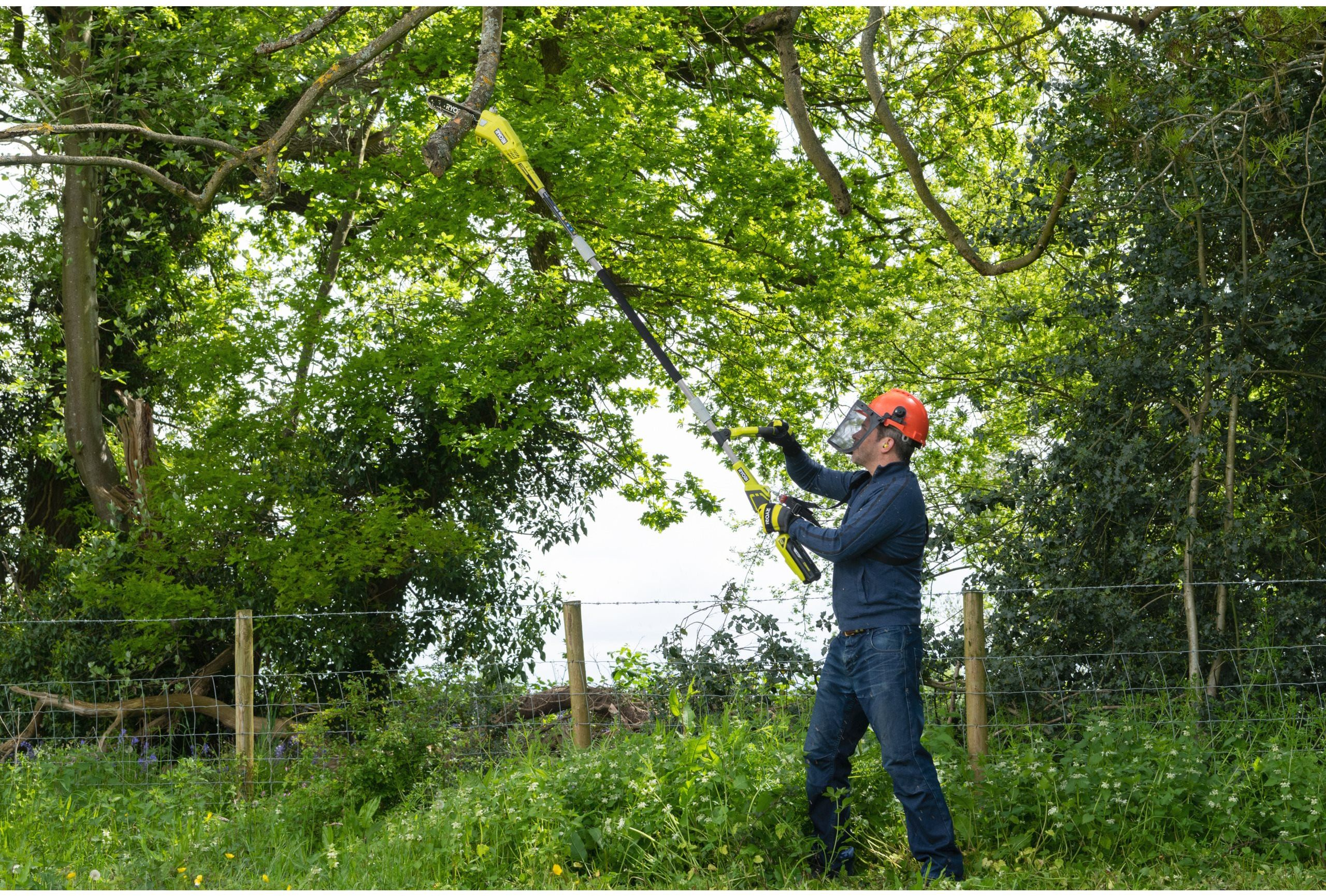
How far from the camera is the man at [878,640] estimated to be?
441cm

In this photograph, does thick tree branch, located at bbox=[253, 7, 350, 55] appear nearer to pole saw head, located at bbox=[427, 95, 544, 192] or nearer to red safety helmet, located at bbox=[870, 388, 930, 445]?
pole saw head, located at bbox=[427, 95, 544, 192]

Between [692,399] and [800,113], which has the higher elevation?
[800,113]

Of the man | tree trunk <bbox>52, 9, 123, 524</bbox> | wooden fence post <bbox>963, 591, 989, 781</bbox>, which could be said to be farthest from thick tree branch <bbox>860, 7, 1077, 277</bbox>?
tree trunk <bbox>52, 9, 123, 524</bbox>

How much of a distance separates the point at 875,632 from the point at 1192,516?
3026 millimetres

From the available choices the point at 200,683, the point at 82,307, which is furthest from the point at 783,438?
the point at 82,307

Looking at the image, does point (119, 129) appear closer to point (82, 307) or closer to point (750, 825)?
point (82, 307)

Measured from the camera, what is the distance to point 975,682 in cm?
544

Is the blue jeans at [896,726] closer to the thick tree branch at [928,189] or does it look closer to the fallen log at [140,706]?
the thick tree branch at [928,189]

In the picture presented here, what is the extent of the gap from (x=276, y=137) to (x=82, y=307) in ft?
18.5

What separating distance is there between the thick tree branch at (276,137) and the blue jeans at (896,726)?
4457mm

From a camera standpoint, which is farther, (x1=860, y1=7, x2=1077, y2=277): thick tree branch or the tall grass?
(x1=860, y1=7, x2=1077, y2=277): thick tree branch

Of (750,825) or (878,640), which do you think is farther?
(750,825)

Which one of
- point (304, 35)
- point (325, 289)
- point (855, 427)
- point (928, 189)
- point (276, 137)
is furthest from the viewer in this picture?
point (325, 289)

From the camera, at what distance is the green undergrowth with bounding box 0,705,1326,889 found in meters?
4.63
